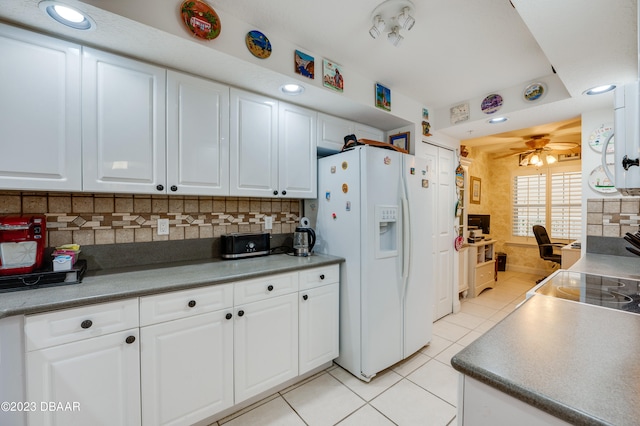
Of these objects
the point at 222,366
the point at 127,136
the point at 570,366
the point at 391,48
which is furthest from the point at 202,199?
the point at 570,366

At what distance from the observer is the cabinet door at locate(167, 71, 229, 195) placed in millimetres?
1648

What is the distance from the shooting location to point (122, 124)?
1.50 metres

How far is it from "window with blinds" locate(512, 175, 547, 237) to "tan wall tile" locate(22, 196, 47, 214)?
6679 mm

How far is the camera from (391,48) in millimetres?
1833

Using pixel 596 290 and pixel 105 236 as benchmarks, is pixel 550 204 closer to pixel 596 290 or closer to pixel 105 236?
pixel 596 290

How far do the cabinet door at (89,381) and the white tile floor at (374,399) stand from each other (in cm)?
59

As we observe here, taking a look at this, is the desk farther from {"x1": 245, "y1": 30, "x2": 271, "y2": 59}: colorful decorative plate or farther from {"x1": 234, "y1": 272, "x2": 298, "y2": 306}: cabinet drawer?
{"x1": 245, "y1": 30, "x2": 271, "y2": 59}: colorful decorative plate

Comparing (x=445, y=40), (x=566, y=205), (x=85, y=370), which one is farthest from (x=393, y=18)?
(x=566, y=205)

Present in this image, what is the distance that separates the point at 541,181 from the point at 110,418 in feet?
21.6

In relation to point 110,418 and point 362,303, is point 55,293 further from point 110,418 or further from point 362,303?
point 362,303

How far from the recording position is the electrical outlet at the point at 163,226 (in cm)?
186

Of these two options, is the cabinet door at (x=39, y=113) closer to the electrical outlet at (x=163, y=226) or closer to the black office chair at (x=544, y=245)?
the electrical outlet at (x=163, y=226)

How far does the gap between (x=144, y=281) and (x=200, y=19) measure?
56.6 inches

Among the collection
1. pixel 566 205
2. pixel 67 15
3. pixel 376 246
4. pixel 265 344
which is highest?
pixel 67 15
